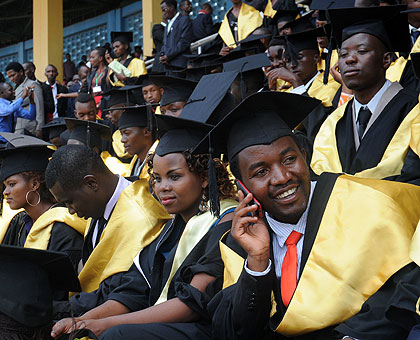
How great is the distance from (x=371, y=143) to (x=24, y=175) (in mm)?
2397

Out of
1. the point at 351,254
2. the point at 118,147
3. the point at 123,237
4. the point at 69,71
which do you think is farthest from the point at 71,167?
the point at 69,71

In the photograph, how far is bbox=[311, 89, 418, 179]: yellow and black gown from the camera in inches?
120

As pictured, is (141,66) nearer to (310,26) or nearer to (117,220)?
(310,26)

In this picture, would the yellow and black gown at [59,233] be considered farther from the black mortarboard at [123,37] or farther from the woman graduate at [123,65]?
the black mortarboard at [123,37]

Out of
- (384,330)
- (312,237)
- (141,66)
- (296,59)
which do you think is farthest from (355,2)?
(141,66)

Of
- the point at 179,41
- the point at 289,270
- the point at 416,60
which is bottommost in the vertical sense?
the point at 289,270

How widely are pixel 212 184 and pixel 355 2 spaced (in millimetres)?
2852

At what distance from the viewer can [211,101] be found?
3.24 meters

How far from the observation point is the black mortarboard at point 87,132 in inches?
234

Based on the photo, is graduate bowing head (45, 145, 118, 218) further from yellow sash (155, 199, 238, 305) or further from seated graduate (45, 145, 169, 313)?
yellow sash (155, 199, 238, 305)

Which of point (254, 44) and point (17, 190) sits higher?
point (254, 44)

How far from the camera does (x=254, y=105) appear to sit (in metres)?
2.34

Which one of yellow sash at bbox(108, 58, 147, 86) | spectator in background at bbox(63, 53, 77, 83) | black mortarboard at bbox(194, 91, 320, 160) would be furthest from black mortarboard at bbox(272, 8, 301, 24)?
spectator in background at bbox(63, 53, 77, 83)

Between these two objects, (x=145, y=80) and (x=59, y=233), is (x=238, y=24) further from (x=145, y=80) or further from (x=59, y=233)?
(x=59, y=233)
